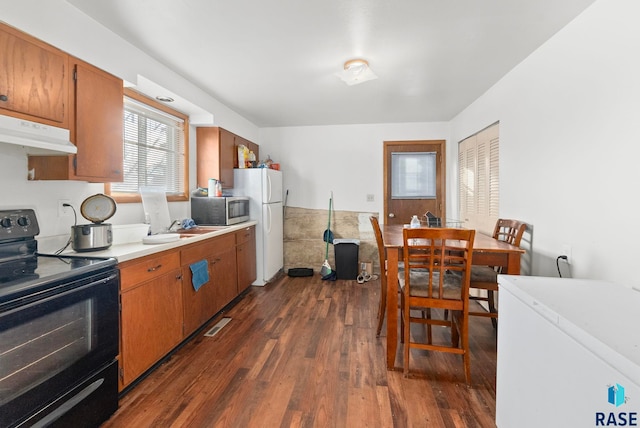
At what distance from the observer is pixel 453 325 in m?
2.27

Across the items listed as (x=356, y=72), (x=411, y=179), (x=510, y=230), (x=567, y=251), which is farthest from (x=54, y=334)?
(x=411, y=179)

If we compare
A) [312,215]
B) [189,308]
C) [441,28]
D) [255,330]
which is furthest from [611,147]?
[312,215]

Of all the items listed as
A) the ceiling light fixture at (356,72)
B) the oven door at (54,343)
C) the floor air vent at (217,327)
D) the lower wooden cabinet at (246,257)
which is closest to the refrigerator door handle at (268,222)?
the lower wooden cabinet at (246,257)

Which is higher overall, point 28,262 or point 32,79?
point 32,79

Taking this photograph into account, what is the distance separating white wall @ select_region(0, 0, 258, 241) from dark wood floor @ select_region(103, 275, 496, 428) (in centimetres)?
125

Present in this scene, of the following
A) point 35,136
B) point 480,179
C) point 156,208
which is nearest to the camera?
point 35,136

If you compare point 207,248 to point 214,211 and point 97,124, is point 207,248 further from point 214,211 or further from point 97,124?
point 97,124

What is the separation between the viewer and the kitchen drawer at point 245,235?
3385 millimetres

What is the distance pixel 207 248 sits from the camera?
8.89 ft

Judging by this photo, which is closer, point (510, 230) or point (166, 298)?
point (166, 298)

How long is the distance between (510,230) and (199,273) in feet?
8.81

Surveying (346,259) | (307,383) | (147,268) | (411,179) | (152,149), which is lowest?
(307,383)

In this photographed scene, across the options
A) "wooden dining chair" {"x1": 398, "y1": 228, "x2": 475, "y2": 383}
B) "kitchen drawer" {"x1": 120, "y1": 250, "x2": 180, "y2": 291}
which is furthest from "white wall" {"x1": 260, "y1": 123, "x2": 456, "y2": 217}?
"kitchen drawer" {"x1": 120, "y1": 250, "x2": 180, "y2": 291}

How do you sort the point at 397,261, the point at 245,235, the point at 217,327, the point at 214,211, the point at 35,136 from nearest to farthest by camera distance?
1. the point at 35,136
2. the point at 397,261
3. the point at 217,327
4. the point at 214,211
5. the point at 245,235
